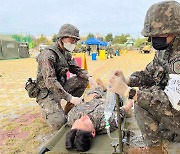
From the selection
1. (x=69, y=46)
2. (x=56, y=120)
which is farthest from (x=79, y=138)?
(x=69, y=46)

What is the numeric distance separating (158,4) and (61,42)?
6.32 ft

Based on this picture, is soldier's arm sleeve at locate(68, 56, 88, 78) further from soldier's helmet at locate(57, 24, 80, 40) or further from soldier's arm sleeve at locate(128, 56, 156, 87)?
soldier's arm sleeve at locate(128, 56, 156, 87)

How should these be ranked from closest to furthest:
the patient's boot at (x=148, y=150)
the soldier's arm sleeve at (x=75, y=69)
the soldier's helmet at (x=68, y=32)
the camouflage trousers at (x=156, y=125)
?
the camouflage trousers at (x=156, y=125) < the patient's boot at (x=148, y=150) < the soldier's helmet at (x=68, y=32) < the soldier's arm sleeve at (x=75, y=69)

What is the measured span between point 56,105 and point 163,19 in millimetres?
2101

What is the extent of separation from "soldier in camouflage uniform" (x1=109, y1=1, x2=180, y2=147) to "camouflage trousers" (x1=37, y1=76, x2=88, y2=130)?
121 cm

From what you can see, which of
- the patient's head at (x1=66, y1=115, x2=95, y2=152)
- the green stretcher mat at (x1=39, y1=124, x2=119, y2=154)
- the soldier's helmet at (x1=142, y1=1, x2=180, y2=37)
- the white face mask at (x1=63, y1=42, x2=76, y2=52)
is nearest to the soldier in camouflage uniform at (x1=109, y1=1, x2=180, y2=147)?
the soldier's helmet at (x1=142, y1=1, x2=180, y2=37)

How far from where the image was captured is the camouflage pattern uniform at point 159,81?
7.55ft

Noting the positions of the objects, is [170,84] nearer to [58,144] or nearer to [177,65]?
[177,65]

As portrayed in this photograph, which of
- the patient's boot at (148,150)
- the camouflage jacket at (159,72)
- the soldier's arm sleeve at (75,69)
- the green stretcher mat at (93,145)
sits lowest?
the patient's boot at (148,150)

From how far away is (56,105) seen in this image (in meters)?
4.04

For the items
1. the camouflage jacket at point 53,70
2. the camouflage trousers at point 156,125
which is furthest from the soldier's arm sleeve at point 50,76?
the camouflage trousers at point 156,125

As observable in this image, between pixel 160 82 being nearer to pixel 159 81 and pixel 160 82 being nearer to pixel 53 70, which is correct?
pixel 159 81

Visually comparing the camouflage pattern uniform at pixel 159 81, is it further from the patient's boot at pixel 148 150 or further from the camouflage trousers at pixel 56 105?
the camouflage trousers at pixel 56 105

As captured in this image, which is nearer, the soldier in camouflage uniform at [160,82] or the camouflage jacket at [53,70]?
the soldier in camouflage uniform at [160,82]
